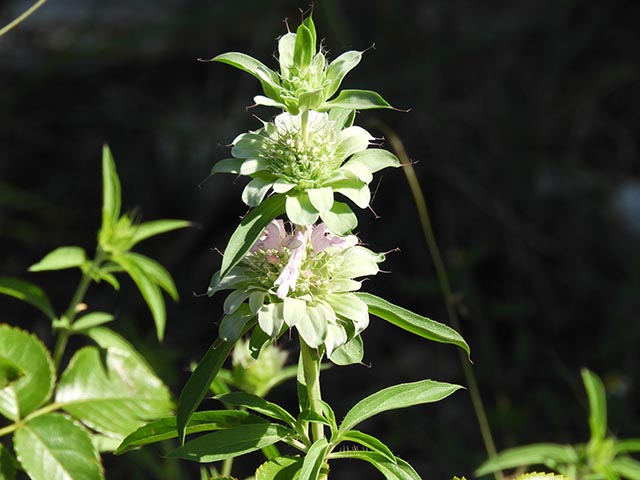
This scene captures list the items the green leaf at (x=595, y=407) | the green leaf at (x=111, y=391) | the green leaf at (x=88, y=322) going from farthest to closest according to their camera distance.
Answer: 1. the green leaf at (x=595, y=407)
2. the green leaf at (x=88, y=322)
3. the green leaf at (x=111, y=391)

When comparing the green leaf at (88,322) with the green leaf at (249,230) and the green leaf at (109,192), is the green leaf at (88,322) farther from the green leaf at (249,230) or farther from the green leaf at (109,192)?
the green leaf at (249,230)

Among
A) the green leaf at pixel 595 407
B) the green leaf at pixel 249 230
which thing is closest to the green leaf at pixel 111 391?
the green leaf at pixel 249 230

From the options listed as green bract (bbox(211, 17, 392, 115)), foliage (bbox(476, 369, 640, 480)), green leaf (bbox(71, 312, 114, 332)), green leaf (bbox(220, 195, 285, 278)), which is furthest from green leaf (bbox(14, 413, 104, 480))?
foliage (bbox(476, 369, 640, 480))

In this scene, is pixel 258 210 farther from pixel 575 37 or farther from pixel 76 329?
pixel 575 37

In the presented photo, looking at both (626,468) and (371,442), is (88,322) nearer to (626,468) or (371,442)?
(371,442)

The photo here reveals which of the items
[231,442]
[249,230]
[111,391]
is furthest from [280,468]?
[111,391]

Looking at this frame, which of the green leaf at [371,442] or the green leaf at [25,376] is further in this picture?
the green leaf at [25,376]
